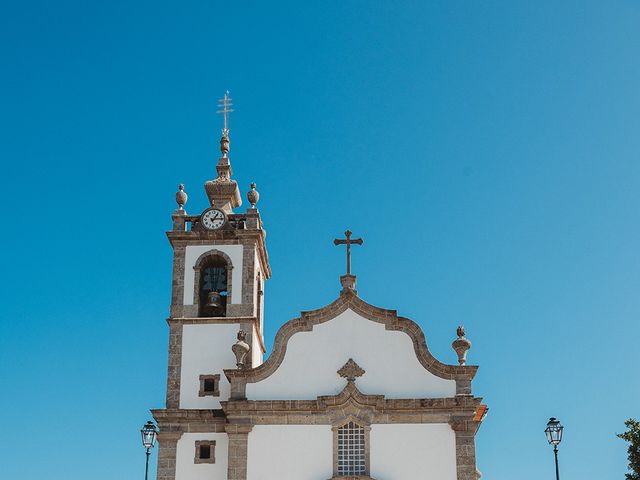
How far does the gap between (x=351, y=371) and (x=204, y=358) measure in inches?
189

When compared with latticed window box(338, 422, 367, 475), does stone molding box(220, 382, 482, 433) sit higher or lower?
higher

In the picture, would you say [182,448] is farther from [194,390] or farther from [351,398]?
[351,398]

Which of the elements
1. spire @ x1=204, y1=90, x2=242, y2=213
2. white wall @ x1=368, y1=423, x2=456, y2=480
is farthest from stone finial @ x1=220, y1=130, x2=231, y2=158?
white wall @ x1=368, y1=423, x2=456, y2=480

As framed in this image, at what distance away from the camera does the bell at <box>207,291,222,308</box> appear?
99.9 ft

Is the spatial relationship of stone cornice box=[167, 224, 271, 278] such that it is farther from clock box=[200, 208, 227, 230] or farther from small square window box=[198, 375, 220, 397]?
small square window box=[198, 375, 220, 397]

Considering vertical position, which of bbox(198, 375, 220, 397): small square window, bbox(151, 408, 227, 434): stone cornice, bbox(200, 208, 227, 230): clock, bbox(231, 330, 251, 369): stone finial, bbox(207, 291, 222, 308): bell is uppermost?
bbox(200, 208, 227, 230): clock

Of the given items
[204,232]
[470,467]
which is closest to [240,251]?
[204,232]

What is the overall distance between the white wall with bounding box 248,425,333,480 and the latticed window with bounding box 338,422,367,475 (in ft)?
0.97

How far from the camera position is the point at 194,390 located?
2938 cm

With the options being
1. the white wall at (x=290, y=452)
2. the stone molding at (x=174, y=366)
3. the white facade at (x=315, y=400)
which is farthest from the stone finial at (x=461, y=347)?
the stone molding at (x=174, y=366)

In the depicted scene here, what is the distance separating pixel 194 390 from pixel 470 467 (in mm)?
8407

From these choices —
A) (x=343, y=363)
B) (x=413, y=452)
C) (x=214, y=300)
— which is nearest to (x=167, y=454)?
(x=214, y=300)

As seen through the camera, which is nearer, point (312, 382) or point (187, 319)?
point (312, 382)

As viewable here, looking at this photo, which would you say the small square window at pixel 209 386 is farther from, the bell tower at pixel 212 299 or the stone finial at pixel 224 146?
the stone finial at pixel 224 146
